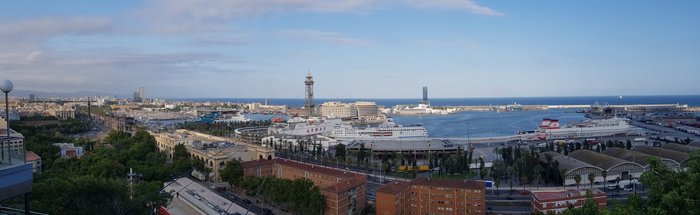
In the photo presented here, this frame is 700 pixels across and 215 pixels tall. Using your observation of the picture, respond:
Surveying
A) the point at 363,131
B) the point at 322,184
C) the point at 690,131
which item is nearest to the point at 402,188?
the point at 322,184

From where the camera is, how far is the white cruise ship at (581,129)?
24.7 metres

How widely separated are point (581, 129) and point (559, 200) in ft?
60.8

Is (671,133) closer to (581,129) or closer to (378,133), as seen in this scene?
(581,129)

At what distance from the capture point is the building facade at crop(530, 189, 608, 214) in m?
8.77

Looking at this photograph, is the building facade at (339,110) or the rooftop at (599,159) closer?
the rooftop at (599,159)

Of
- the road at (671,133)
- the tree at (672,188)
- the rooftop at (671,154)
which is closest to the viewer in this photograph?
the tree at (672,188)

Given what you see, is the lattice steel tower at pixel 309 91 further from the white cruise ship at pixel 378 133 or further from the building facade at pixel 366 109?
the white cruise ship at pixel 378 133

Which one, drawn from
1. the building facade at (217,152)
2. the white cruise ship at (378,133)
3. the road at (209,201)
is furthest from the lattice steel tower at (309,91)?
the road at (209,201)

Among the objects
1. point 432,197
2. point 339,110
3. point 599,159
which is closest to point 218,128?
point 339,110

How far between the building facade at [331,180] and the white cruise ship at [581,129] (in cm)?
1622

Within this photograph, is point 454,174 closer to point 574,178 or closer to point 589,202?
point 574,178

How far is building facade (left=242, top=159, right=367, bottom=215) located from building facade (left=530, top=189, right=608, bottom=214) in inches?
131

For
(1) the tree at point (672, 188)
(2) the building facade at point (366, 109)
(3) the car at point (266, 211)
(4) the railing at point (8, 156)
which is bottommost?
(3) the car at point (266, 211)

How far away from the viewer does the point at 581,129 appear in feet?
83.6
